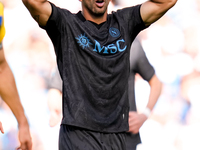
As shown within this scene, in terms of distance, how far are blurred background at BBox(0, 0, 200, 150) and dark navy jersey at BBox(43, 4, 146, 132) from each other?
1.00m

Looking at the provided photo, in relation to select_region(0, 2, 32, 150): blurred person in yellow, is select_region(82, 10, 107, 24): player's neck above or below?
above

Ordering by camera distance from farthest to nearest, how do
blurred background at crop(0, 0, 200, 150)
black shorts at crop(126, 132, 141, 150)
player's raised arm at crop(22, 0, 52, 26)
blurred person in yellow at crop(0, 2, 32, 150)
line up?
blurred background at crop(0, 0, 200, 150), black shorts at crop(126, 132, 141, 150), blurred person in yellow at crop(0, 2, 32, 150), player's raised arm at crop(22, 0, 52, 26)

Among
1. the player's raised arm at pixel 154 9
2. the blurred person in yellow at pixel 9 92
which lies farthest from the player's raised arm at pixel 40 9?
the player's raised arm at pixel 154 9

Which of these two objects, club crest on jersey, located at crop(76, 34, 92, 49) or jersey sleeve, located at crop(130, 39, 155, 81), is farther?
jersey sleeve, located at crop(130, 39, 155, 81)

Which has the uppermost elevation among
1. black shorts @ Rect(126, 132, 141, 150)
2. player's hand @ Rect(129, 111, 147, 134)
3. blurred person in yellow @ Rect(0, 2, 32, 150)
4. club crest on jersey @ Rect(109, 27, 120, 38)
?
club crest on jersey @ Rect(109, 27, 120, 38)

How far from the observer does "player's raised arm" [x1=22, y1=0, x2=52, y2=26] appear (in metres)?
2.01

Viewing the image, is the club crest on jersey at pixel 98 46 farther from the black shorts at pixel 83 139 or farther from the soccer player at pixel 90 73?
the black shorts at pixel 83 139

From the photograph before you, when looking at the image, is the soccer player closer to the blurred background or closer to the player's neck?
the player's neck

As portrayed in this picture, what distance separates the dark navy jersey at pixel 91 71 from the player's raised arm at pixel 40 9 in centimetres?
3

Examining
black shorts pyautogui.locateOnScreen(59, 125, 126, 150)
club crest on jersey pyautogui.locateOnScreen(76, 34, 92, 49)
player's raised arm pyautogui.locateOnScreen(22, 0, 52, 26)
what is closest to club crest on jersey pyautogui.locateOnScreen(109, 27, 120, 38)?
club crest on jersey pyautogui.locateOnScreen(76, 34, 92, 49)

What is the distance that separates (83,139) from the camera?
2.05 meters

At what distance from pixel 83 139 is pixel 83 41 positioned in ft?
1.58

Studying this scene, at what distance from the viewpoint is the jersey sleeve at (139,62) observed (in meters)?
2.80

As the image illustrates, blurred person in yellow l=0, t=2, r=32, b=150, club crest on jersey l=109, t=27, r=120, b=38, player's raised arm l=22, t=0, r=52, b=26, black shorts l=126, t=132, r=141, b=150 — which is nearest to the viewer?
player's raised arm l=22, t=0, r=52, b=26
